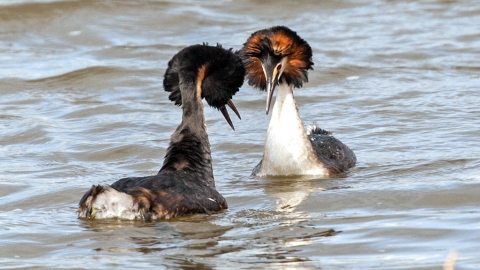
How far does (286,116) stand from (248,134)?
234cm

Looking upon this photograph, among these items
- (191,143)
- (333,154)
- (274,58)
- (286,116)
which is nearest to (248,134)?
(333,154)

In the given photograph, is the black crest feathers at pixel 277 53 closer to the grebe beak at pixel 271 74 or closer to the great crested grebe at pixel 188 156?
the grebe beak at pixel 271 74

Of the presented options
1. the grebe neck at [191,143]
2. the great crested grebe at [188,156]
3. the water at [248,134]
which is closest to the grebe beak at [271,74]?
the water at [248,134]

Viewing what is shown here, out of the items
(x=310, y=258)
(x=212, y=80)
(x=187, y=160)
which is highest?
(x=212, y=80)

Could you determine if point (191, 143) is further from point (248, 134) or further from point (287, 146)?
point (248, 134)

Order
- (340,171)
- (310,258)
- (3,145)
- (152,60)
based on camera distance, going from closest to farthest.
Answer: (310,258)
(340,171)
(3,145)
(152,60)

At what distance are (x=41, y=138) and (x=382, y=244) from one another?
248 inches

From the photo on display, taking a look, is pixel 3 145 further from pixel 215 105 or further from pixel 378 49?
pixel 378 49

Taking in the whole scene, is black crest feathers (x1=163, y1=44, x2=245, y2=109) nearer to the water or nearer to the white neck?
the water

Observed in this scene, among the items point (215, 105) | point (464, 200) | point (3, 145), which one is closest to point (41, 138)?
point (3, 145)

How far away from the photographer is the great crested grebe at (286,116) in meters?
10.6

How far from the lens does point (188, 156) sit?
8695 millimetres

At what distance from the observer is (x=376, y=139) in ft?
41.5

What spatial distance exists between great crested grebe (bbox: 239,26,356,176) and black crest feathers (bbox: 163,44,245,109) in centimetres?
184
